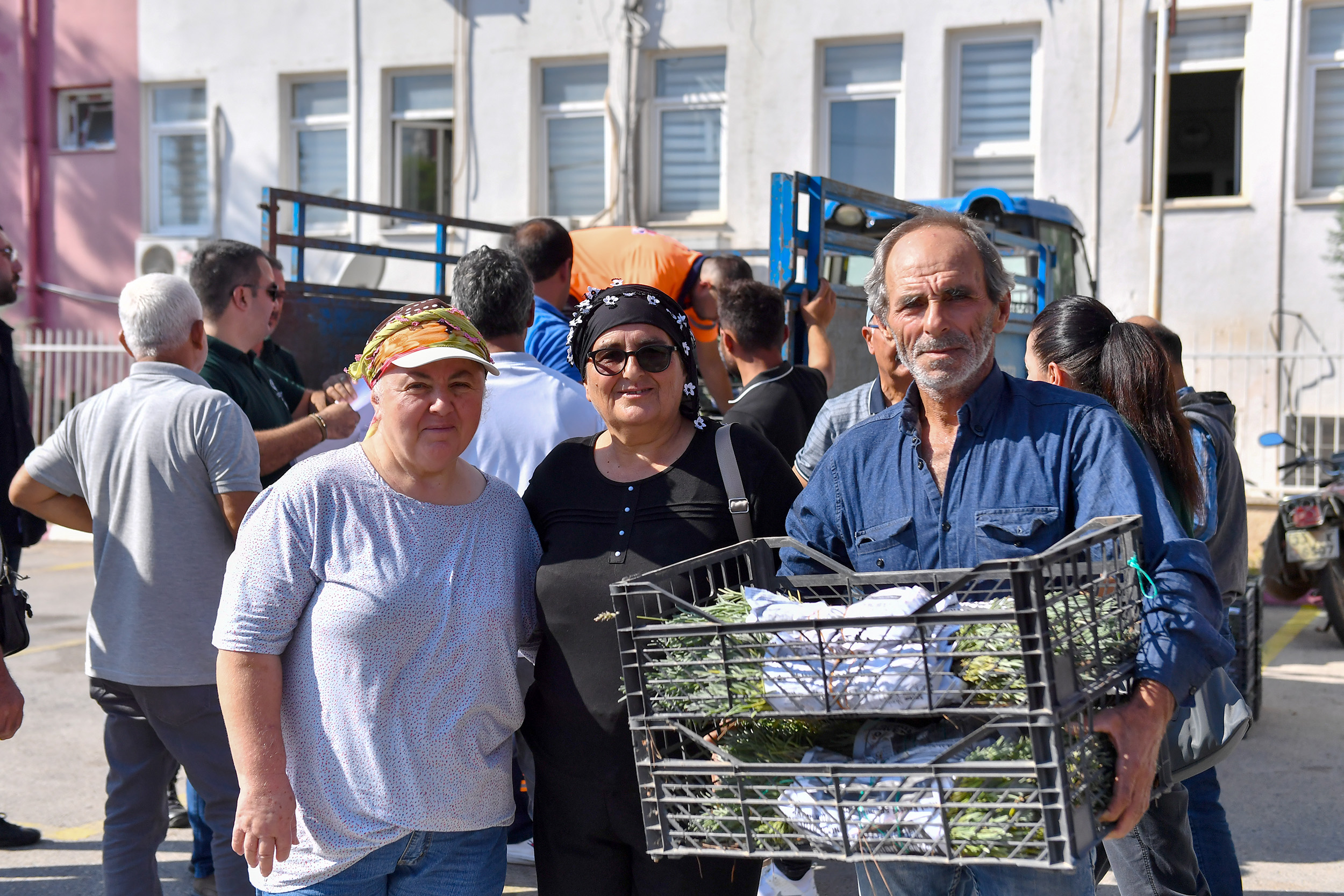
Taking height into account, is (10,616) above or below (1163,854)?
above

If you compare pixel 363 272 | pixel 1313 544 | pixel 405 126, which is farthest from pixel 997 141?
pixel 363 272

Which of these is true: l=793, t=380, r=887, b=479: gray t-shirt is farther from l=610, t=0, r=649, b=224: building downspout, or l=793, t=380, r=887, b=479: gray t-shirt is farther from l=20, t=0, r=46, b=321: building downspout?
l=20, t=0, r=46, b=321: building downspout

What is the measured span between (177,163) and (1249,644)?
14.6m

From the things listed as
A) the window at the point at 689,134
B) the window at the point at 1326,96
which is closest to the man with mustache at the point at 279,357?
the window at the point at 689,134

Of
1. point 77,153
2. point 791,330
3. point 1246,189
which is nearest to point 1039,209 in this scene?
point 1246,189

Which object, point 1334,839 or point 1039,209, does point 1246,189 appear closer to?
point 1039,209

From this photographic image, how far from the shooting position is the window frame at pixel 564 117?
14.0 m

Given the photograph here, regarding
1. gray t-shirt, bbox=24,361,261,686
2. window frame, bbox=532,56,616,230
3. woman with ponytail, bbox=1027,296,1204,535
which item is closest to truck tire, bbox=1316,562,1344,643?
woman with ponytail, bbox=1027,296,1204,535

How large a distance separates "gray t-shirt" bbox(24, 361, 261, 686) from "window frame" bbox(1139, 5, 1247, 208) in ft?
35.5

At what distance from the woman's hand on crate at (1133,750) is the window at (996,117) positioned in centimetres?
1146

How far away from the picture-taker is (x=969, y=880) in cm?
242

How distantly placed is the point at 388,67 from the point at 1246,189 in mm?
9821

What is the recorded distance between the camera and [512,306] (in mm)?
3891

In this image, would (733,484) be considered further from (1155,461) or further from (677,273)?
(677,273)
